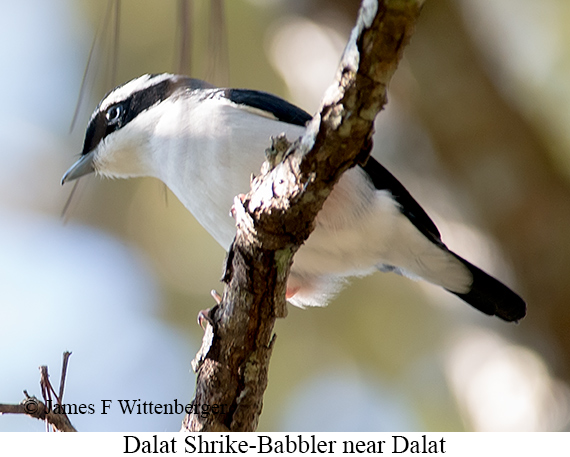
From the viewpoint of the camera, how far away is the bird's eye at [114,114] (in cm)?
378

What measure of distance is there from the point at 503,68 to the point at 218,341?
3105 mm

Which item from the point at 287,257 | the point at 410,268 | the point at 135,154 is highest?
the point at 135,154

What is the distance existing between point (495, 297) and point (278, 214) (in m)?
2.07

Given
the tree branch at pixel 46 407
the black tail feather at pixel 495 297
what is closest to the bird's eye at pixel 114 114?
the tree branch at pixel 46 407

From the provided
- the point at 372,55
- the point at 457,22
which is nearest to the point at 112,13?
the point at 372,55

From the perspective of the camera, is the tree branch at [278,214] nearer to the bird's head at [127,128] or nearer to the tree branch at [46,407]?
the tree branch at [46,407]

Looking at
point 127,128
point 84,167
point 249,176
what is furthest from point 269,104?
point 84,167

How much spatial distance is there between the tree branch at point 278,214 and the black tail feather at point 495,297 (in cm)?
166

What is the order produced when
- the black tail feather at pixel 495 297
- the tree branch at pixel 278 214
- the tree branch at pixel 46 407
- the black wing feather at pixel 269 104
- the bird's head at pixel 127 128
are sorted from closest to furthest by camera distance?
the tree branch at pixel 278 214, the tree branch at pixel 46 407, the black wing feather at pixel 269 104, the bird's head at pixel 127 128, the black tail feather at pixel 495 297

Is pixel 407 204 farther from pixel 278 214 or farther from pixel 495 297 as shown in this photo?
pixel 278 214

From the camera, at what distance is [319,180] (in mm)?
2012

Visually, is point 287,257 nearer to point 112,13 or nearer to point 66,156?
point 112,13

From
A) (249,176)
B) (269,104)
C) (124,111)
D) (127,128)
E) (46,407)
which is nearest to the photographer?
(46,407)

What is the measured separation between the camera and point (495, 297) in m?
3.74
